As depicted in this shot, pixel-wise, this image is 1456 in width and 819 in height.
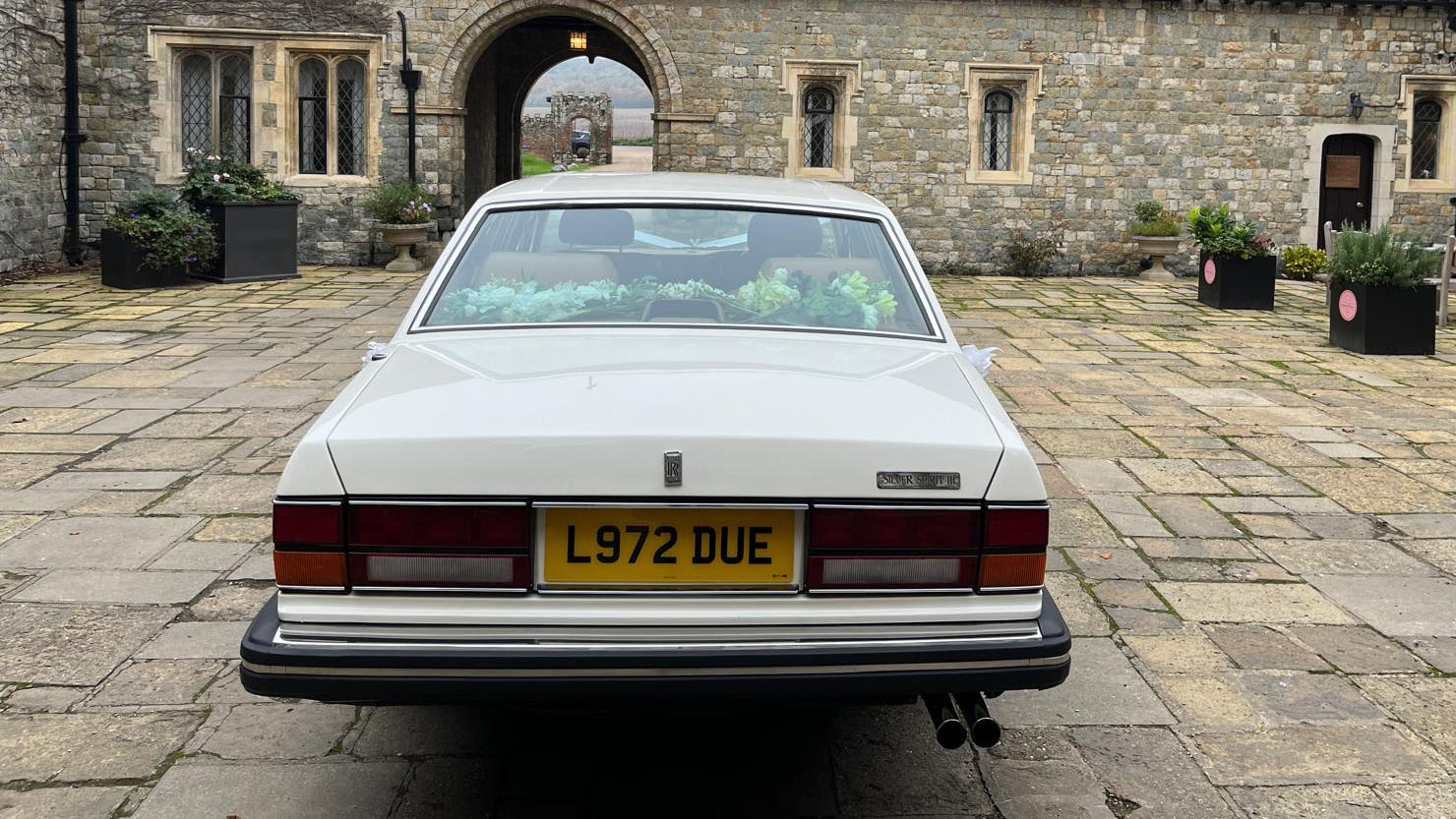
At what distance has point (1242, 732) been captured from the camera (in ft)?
11.8

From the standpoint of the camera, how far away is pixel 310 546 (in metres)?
2.69

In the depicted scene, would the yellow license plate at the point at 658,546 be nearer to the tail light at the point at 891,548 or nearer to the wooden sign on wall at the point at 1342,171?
the tail light at the point at 891,548

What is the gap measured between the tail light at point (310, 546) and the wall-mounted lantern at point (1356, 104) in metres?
17.8

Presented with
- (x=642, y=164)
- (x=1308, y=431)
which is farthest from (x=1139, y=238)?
(x=642, y=164)

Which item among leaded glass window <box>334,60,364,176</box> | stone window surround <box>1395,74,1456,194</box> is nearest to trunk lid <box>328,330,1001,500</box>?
leaded glass window <box>334,60,364,176</box>

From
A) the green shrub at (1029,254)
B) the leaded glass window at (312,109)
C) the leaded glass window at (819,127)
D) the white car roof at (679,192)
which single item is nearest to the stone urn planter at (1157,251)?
the green shrub at (1029,254)

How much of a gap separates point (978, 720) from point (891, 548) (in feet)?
1.28

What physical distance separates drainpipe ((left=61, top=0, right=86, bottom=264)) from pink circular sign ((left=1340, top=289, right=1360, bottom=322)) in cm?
1357

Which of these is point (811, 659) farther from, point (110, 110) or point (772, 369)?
point (110, 110)

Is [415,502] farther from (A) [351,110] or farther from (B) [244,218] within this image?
(A) [351,110]

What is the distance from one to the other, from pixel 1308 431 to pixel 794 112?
33.9 feet

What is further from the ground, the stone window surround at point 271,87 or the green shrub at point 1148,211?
the stone window surround at point 271,87

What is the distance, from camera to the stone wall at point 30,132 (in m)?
14.6

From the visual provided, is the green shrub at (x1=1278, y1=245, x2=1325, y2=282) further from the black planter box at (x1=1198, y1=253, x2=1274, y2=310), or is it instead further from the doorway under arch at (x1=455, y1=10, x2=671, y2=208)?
the doorway under arch at (x1=455, y1=10, x2=671, y2=208)
